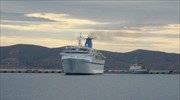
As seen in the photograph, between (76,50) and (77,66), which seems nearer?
(77,66)

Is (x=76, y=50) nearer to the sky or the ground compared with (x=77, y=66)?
nearer to the sky

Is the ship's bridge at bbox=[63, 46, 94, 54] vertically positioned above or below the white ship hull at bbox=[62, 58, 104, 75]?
above

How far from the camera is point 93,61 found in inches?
7421
